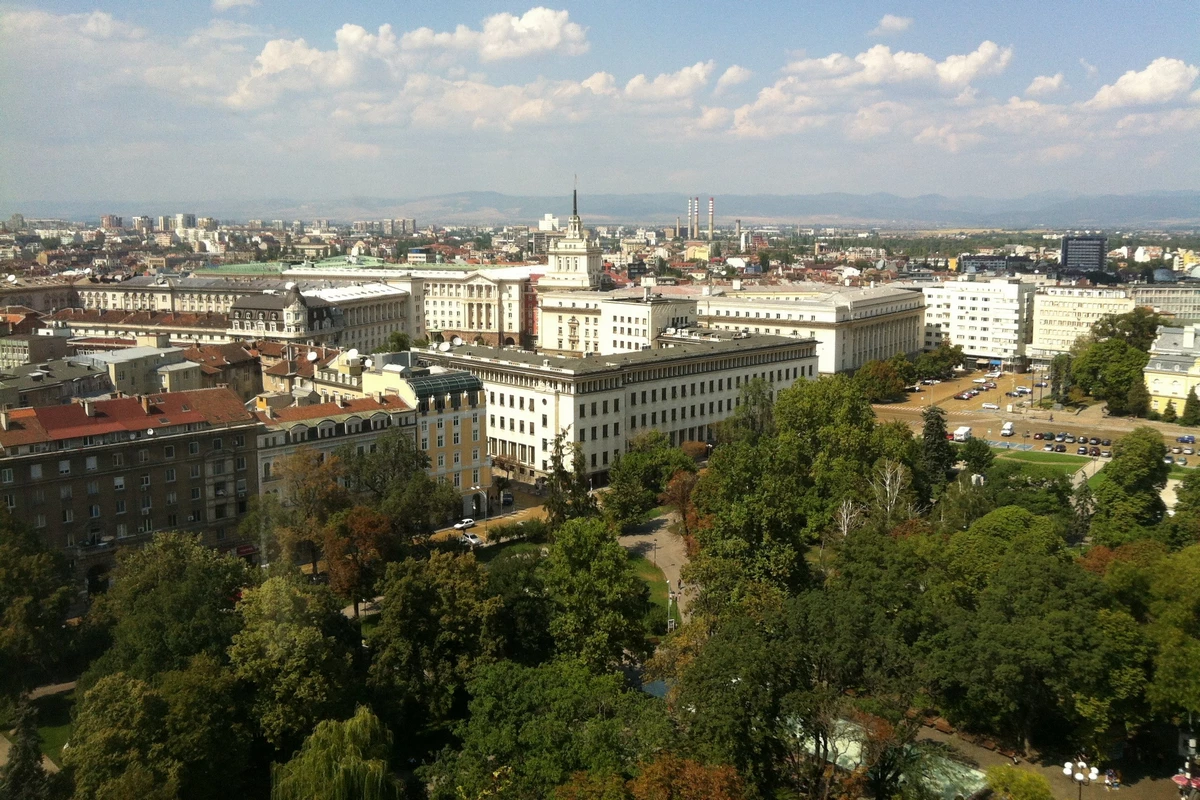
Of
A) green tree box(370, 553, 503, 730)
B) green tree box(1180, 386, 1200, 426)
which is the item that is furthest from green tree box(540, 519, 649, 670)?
green tree box(1180, 386, 1200, 426)

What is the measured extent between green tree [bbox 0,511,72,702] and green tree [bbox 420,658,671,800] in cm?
729

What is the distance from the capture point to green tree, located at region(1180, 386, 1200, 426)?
136ft

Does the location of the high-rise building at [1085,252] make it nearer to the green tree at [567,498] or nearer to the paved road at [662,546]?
the paved road at [662,546]

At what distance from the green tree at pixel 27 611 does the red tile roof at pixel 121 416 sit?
11.9 ft

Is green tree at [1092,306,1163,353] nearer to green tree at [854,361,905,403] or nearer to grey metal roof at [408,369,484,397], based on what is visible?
green tree at [854,361,905,403]

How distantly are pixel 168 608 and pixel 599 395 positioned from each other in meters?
18.6

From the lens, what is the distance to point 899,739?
48.0 feet

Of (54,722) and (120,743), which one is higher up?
(120,743)

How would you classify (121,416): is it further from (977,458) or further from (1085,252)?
(1085,252)

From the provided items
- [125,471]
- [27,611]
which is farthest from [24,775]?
[125,471]

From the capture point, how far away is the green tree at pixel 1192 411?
41.3 metres

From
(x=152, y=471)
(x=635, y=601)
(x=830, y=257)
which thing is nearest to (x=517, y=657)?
(x=635, y=601)

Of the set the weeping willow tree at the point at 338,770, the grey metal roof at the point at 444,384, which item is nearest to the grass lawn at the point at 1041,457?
the grey metal roof at the point at 444,384

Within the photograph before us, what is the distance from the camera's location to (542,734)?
14.1m
